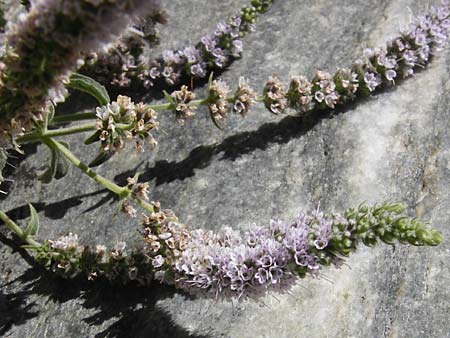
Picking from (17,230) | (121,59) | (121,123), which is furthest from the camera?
(121,59)

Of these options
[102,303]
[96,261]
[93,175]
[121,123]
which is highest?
[121,123]

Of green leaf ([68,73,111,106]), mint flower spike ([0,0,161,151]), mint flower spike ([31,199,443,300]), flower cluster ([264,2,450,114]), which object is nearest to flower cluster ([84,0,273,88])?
flower cluster ([264,2,450,114])

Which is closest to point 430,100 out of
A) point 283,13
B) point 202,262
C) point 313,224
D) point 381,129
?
point 381,129

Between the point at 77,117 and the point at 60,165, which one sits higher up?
the point at 77,117

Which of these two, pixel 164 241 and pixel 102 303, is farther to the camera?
pixel 102 303

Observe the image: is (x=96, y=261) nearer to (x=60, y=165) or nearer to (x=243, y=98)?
(x=60, y=165)

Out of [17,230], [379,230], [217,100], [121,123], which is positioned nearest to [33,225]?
[17,230]

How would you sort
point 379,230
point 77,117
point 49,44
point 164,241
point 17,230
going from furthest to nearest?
point 77,117, point 17,230, point 164,241, point 379,230, point 49,44
